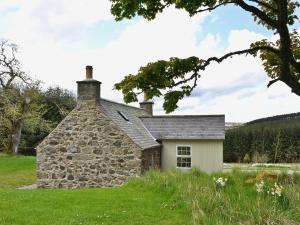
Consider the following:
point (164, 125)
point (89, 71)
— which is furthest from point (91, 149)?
point (164, 125)

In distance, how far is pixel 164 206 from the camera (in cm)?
1027

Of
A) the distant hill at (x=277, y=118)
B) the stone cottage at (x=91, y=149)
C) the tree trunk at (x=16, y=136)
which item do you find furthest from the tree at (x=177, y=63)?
the distant hill at (x=277, y=118)

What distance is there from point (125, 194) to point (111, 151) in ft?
27.1

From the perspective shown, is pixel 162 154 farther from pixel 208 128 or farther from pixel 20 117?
pixel 20 117

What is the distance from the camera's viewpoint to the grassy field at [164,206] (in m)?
7.97

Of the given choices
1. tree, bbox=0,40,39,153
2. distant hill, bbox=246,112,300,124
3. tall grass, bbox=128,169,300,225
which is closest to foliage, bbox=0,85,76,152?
tree, bbox=0,40,39,153

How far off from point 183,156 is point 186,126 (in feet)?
6.90

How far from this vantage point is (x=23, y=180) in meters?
24.6

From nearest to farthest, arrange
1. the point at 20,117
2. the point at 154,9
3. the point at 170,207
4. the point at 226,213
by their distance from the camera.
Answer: the point at 226,213 → the point at 170,207 → the point at 154,9 → the point at 20,117

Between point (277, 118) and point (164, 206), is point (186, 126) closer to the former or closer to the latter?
point (164, 206)

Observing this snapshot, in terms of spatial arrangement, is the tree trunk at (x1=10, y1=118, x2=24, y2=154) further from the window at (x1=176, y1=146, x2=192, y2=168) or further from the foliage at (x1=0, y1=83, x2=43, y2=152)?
the window at (x1=176, y1=146, x2=192, y2=168)

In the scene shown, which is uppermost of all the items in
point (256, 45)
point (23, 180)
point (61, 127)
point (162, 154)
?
point (256, 45)

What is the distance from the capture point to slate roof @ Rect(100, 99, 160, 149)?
21328 millimetres

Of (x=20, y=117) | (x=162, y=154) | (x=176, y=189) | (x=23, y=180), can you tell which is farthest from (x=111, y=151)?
(x=20, y=117)
